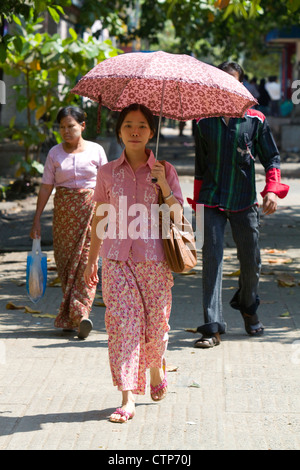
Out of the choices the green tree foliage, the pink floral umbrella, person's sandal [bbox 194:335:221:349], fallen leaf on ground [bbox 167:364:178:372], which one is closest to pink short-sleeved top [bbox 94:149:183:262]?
the pink floral umbrella

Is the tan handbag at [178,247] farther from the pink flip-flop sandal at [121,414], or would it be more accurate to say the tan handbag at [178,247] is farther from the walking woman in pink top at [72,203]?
the walking woman in pink top at [72,203]

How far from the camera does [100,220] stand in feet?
17.2

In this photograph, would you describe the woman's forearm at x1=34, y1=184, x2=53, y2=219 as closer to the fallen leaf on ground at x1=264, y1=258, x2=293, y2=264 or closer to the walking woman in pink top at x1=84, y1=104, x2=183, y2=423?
the walking woman in pink top at x1=84, y1=104, x2=183, y2=423

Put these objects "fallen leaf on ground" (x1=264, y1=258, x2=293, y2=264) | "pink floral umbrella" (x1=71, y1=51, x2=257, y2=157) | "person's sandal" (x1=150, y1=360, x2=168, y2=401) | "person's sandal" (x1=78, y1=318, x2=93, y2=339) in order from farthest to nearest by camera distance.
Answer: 1. "fallen leaf on ground" (x1=264, y1=258, x2=293, y2=264)
2. "person's sandal" (x1=78, y1=318, x2=93, y2=339)
3. "pink floral umbrella" (x1=71, y1=51, x2=257, y2=157)
4. "person's sandal" (x1=150, y1=360, x2=168, y2=401)

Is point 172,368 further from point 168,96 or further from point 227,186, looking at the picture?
point 168,96

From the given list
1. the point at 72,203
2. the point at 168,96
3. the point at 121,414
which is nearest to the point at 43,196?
the point at 72,203

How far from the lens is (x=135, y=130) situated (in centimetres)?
516

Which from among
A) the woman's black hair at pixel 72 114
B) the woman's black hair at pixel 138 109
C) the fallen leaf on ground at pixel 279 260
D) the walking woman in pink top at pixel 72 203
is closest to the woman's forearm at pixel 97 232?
the woman's black hair at pixel 138 109

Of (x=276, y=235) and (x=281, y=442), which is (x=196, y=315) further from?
(x=276, y=235)

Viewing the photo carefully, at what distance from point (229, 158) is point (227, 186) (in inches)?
7.9

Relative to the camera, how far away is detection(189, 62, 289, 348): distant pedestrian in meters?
6.73

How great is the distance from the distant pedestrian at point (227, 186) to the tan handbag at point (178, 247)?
1590mm

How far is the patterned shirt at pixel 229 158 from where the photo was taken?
672cm

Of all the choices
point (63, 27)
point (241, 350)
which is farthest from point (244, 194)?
point (63, 27)
